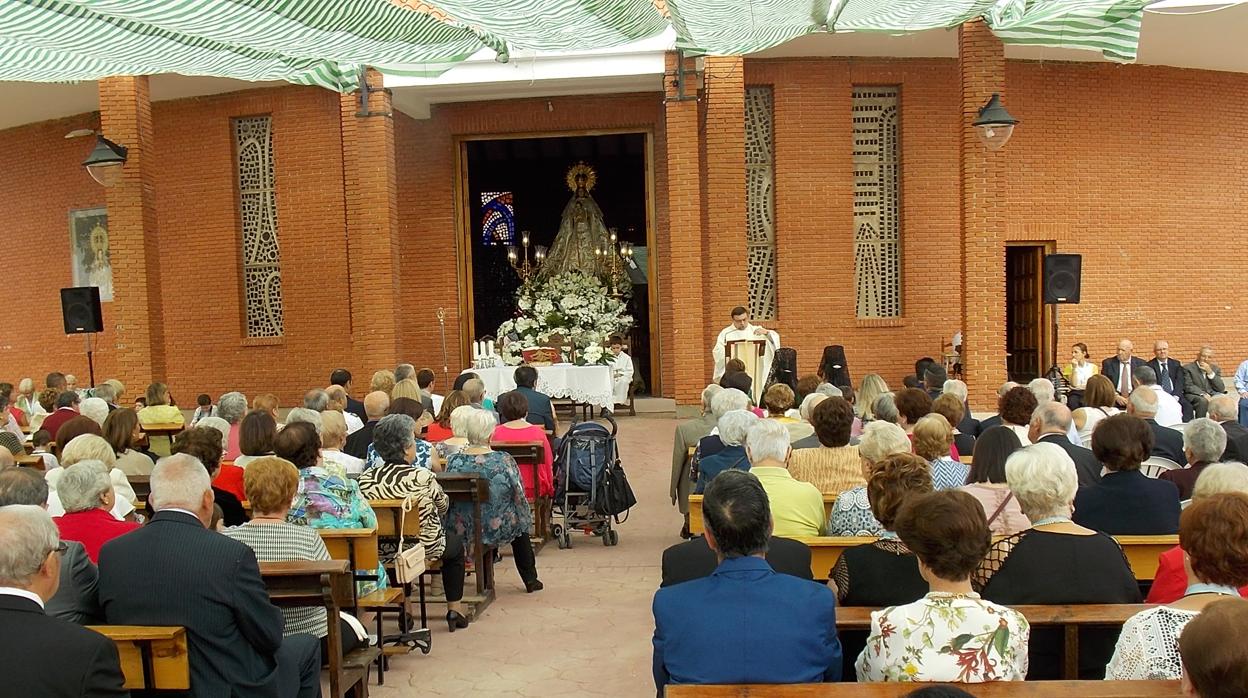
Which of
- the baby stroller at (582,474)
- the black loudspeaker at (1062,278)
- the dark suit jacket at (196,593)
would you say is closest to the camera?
the dark suit jacket at (196,593)

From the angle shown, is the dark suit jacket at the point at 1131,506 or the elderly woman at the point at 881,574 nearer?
the elderly woman at the point at 881,574

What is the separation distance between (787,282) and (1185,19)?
19.7 feet

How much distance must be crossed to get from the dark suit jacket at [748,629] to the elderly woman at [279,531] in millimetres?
1752

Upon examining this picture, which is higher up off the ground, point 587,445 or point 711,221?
point 711,221

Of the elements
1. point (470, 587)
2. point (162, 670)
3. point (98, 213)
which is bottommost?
point (470, 587)

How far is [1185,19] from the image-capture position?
42.9ft

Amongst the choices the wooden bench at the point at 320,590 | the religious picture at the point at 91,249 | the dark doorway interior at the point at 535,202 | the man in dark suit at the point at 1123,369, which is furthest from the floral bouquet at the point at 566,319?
the wooden bench at the point at 320,590

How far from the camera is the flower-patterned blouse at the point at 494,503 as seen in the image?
5.96 metres

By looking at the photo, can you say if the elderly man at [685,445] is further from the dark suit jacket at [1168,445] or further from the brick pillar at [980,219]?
the brick pillar at [980,219]

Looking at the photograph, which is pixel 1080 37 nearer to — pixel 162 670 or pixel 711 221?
pixel 711 221

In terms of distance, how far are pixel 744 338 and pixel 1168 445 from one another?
6220 millimetres

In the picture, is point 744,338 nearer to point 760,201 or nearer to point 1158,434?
point 760,201

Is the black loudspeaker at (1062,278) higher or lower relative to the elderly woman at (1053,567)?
higher

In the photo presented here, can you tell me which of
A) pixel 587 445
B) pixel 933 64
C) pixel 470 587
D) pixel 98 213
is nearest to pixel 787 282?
pixel 933 64
